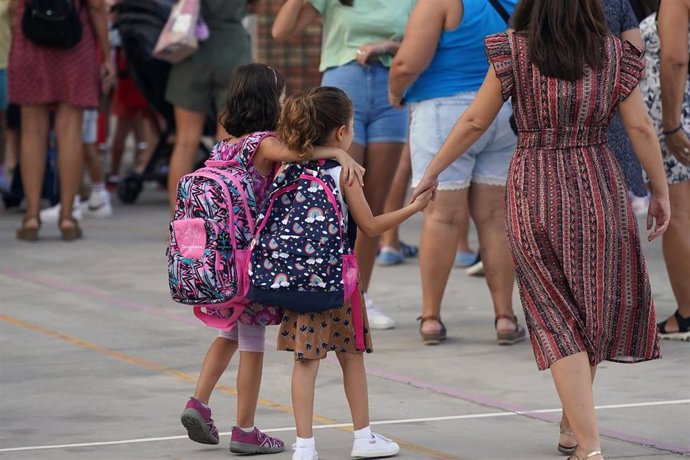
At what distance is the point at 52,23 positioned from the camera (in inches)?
376

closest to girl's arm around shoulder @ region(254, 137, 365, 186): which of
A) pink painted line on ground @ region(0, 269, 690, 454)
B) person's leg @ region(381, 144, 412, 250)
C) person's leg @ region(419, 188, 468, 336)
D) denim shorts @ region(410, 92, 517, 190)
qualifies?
pink painted line on ground @ region(0, 269, 690, 454)

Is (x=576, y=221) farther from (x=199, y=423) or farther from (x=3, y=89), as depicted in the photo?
(x=3, y=89)

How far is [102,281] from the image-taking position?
8.77 metres

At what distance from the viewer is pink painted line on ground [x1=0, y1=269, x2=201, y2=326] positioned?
7.73 m

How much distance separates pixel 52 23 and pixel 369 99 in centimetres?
315

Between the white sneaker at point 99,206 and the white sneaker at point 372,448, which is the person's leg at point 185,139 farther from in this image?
the white sneaker at point 372,448

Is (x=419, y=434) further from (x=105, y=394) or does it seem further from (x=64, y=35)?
(x=64, y=35)

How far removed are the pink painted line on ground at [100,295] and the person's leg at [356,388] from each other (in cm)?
267

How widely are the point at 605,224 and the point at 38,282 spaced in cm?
478

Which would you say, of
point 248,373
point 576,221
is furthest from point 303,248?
point 576,221

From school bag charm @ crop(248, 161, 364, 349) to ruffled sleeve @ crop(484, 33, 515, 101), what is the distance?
62 centimetres

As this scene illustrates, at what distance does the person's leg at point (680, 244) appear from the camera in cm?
690

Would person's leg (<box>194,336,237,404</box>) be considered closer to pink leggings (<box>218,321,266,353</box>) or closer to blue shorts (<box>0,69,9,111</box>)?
pink leggings (<box>218,321,266,353</box>)

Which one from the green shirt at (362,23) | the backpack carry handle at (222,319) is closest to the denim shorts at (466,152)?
the green shirt at (362,23)
